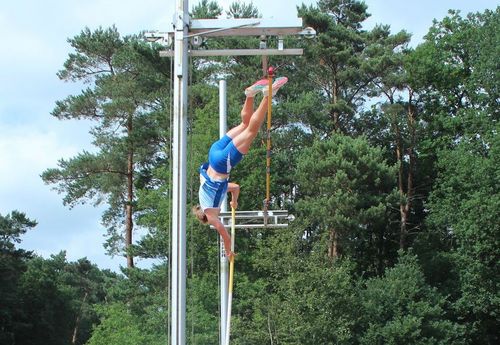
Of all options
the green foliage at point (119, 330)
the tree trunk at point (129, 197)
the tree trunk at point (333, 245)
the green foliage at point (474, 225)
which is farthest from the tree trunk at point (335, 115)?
the green foliage at point (119, 330)

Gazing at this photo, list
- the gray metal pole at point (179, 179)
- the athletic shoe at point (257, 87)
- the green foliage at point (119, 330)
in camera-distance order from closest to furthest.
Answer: the gray metal pole at point (179, 179)
the athletic shoe at point (257, 87)
the green foliage at point (119, 330)

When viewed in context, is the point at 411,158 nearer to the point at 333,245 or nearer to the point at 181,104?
the point at 333,245

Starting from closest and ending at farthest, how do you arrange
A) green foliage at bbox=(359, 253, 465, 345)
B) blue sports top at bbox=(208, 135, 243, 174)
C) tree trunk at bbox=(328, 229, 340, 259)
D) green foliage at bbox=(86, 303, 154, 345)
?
blue sports top at bbox=(208, 135, 243, 174), green foliage at bbox=(359, 253, 465, 345), green foliage at bbox=(86, 303, 154, 345), tree trunk at bbox=(328, 229, 340, 259)

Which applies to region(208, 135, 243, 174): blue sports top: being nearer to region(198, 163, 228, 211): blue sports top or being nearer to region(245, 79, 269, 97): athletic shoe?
region(198, 163, 228, 211): blue sports top

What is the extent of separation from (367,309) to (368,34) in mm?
8837

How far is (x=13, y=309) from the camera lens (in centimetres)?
3312

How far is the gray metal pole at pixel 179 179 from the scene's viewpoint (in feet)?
24.7

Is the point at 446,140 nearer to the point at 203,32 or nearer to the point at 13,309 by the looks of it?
the point at 13,309

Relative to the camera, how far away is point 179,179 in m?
7.68

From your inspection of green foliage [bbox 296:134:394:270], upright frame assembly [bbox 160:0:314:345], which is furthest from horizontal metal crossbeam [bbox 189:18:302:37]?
green foliage [bbox 296:134:394:270]

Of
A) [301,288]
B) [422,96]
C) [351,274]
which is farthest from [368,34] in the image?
[301,288]

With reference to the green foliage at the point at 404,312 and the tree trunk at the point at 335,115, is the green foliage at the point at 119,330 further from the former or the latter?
the tree trunk at the point at 335,115

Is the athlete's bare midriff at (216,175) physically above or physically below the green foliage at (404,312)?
above

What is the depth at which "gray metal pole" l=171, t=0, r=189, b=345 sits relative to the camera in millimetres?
7523
